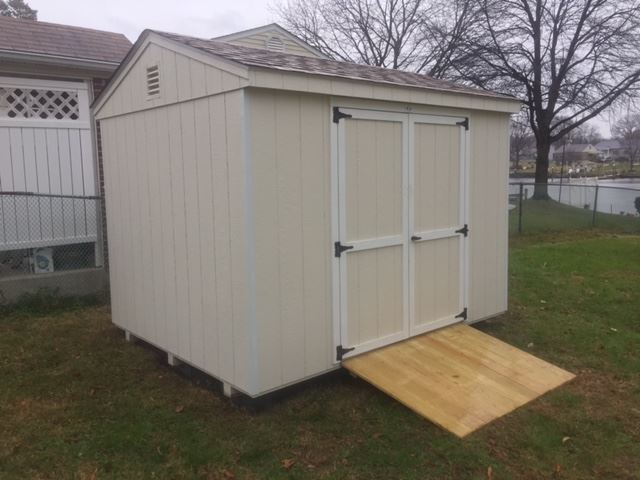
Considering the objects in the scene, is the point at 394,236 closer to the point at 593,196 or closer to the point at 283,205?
the point at 283,205

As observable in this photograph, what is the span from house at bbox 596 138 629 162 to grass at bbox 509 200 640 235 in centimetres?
4017

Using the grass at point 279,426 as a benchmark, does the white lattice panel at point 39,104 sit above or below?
above

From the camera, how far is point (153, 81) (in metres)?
4.32

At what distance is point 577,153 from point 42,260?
5863 centimetres

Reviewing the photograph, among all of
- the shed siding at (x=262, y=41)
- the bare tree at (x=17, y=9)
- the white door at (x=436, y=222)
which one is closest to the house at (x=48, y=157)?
the shed siding at (x=262, y=41)

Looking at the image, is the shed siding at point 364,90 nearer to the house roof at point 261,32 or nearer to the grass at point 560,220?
the house roof at point 261,32

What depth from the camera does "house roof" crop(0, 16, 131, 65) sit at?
21.3 ft

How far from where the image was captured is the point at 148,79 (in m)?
4.36

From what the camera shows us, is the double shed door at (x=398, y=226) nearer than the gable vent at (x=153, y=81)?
Yes

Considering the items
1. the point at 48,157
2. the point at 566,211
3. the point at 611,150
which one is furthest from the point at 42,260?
the point at 611,150

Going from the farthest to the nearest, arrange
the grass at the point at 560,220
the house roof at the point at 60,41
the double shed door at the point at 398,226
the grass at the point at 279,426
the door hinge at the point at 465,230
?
1. the grass at the point at 560,220
2. the house roof at the point at 60,41
3. the door hinge at the point at 465,230
4. the double shed door at the point at 398,226
5. the grass at the point at 279,426

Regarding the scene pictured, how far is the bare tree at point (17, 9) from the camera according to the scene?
93.4 feet

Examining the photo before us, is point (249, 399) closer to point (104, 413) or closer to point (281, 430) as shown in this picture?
point (281, 430)

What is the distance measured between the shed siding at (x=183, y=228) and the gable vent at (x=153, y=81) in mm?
139
